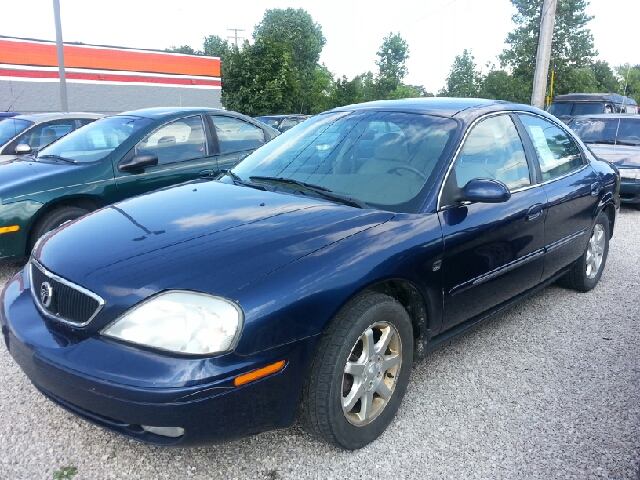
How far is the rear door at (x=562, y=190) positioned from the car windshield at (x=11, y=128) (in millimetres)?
6825

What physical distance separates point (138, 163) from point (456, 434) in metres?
3.91

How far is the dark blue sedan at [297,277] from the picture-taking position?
2098 millimetres

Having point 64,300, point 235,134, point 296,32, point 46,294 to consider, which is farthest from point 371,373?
point 296,32

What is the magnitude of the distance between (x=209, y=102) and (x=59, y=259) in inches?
1329

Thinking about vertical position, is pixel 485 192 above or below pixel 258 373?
above

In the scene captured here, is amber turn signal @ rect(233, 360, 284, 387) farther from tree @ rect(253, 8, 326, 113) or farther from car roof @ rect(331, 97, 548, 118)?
tree @ rect(253, 8, 326, 113)

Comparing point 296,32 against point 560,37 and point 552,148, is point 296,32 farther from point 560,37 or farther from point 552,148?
point 552,148

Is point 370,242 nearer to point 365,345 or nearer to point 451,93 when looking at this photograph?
point 365,345

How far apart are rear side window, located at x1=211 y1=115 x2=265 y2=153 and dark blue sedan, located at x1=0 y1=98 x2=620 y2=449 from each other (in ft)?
8.43

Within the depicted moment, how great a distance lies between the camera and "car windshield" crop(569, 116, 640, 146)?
1007 cm

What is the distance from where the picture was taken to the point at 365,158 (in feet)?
10.8

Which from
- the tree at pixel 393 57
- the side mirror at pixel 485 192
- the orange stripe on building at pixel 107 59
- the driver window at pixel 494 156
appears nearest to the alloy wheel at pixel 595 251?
the driver window at pixel 494 156

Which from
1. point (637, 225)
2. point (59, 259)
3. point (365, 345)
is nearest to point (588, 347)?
point (365, 345)

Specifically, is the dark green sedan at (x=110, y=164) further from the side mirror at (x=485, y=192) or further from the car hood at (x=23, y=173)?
the side mirror at (x=485, y=192)
